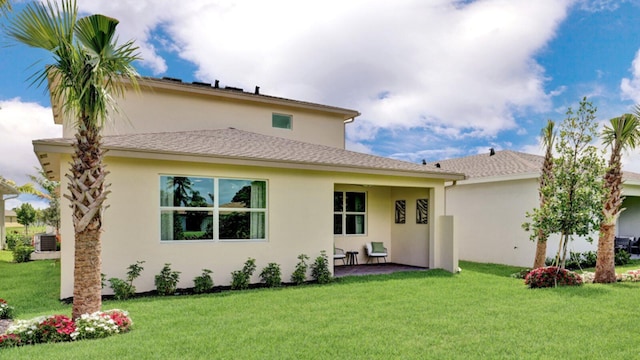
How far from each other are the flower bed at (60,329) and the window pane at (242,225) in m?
4.15

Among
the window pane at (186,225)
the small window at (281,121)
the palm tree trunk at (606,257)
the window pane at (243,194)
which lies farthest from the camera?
the small window at (281,121)

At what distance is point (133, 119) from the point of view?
13.0 meters

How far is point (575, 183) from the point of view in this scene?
1068cm

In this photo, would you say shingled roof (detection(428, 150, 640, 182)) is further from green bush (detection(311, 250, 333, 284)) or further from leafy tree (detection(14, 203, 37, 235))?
leafy tree (detection(14, 203, 37, 235))

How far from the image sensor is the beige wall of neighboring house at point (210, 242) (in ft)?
29.6

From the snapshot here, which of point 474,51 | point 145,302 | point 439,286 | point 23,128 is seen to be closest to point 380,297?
point 439,286

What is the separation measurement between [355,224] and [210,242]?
20.9 feet

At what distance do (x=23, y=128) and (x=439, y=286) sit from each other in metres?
12.5

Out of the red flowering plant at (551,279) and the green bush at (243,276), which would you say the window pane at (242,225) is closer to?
the green bush at (243,276)

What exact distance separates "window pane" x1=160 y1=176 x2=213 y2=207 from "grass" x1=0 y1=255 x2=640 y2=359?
2.26 m

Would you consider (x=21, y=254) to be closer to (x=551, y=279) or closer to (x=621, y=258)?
(x=551, y=279)

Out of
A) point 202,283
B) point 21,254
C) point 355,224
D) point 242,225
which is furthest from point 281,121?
point 21,254

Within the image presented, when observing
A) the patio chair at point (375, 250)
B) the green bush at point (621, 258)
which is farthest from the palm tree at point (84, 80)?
the green bush at point (621, 258)

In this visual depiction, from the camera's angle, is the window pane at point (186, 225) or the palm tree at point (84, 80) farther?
the window pane at point (186, 225)
